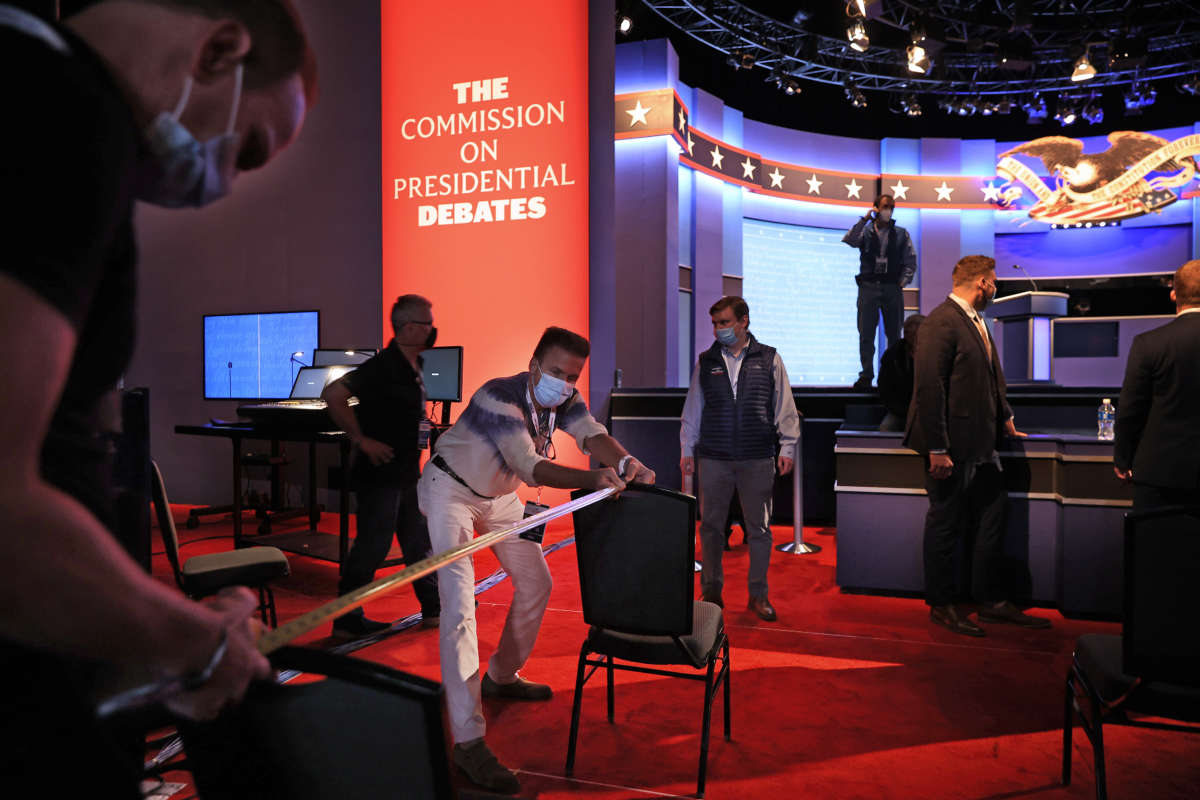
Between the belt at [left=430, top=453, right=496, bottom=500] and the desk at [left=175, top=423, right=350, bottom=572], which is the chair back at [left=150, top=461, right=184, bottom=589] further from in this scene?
the desk at [left=175, top=423, right=350, bottom=572]

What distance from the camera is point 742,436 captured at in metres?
4.11

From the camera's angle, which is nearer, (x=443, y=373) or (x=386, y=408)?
(x=386, y=408)

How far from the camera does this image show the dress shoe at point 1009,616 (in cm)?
402

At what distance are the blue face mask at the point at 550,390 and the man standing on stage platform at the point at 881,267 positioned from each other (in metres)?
5.12

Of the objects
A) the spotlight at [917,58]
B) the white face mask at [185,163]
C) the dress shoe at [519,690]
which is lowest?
the dress shoe at [519,690]

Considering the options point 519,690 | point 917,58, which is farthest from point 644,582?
point 917,58

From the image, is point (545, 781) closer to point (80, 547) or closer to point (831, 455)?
point (80, 547)

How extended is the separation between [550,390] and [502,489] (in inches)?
16.3

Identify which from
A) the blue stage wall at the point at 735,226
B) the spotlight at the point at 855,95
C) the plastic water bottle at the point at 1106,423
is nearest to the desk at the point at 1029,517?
the plastic water bottle at the point at 1106,423

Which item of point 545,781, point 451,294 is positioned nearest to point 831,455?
point 451,294

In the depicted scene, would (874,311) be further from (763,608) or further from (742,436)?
(763,608)

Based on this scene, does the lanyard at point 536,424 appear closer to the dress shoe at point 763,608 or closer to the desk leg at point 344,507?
the desk leg at point 344,507

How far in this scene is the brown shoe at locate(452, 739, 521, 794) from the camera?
2.27 m

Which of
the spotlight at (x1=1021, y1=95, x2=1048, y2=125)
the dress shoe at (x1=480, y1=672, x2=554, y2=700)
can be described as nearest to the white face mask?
the dress shoe at (x1=480, y1=672, x2=554, y2=700)
